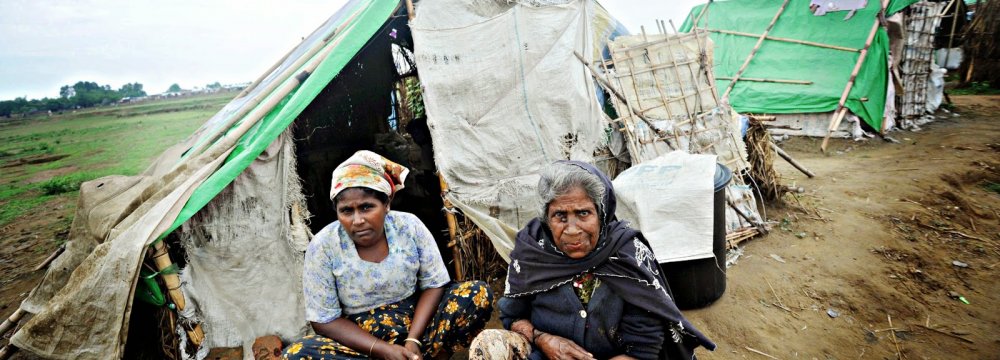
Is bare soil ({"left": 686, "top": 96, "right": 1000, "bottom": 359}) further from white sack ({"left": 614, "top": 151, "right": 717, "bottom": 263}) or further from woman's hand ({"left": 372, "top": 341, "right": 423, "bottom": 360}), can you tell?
woman's hand ({"left": 372, "top": 341, "right": 423, "bottom": 360})

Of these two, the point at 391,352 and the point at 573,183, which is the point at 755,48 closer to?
the point at 573,183

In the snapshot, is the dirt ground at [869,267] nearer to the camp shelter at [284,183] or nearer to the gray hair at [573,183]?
the camp shelter at [284,183]

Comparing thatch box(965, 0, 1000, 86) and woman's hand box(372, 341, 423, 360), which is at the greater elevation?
thatch box(965, 0, 1000, 86)

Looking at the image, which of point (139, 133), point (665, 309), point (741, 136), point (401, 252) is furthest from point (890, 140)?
point (139, 133)

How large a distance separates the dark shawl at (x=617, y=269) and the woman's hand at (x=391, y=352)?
2.12 ft

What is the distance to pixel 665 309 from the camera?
63.7 inches

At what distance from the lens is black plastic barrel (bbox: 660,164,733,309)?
114 inches

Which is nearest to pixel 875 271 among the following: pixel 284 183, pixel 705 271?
pixel 705 271

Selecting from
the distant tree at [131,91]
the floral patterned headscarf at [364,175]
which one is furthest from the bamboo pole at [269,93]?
the distant tree at [131,91]

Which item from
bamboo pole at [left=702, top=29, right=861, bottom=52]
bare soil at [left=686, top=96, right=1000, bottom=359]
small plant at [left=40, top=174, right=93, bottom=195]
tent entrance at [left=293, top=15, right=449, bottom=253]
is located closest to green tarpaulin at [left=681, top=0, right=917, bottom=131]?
bamboo pole at [left=702, top=29, right=861, bottom=52]

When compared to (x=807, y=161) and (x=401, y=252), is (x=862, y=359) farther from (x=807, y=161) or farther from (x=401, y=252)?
(x=807, y=161)

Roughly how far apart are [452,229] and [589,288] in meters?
1.69

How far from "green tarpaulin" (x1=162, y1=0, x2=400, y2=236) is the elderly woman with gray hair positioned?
5.63 feet

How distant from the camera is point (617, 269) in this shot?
166cm
